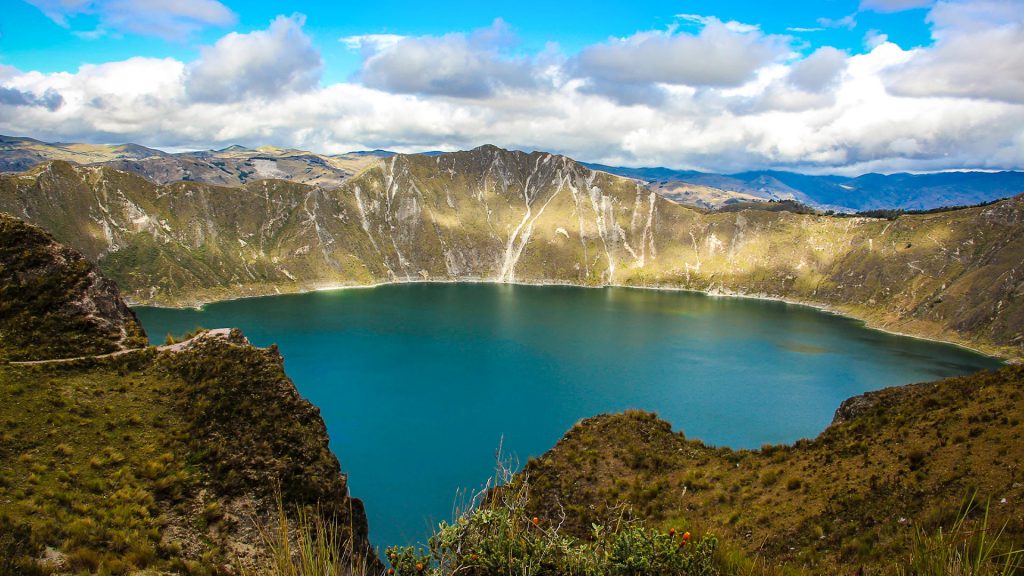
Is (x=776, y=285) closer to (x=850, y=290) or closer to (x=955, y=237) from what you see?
(x=850, y=290)

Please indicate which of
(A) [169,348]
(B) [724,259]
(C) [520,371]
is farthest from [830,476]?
(B) [724,259]

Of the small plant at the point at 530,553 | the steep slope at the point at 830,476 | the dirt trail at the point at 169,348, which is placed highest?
the small plant at the point at 530,553

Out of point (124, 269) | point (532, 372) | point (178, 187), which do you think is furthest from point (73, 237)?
point (532, 372)

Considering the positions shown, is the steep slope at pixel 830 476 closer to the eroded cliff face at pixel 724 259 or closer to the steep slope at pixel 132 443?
the steep slope at pixel 132 443

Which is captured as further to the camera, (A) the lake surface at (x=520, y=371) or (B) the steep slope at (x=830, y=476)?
(A) the lake surface at (x=520, y=371)

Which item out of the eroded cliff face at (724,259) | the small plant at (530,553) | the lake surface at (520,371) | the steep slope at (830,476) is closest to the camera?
the small plant at (530,553)

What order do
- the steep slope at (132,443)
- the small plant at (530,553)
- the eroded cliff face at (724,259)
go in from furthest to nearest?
the eroded cliff face at (724,259) < the steep slope at (132,443) < the small plant at (530,553)

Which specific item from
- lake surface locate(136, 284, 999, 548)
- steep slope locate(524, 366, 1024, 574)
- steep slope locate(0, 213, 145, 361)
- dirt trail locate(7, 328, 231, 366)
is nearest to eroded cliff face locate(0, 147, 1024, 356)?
lake surface locate(136, 284, 999, 548)

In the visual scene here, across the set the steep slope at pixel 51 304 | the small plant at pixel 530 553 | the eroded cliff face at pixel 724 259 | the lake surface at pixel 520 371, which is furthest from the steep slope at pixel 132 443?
the eroded cliff face at pixel 724 259
